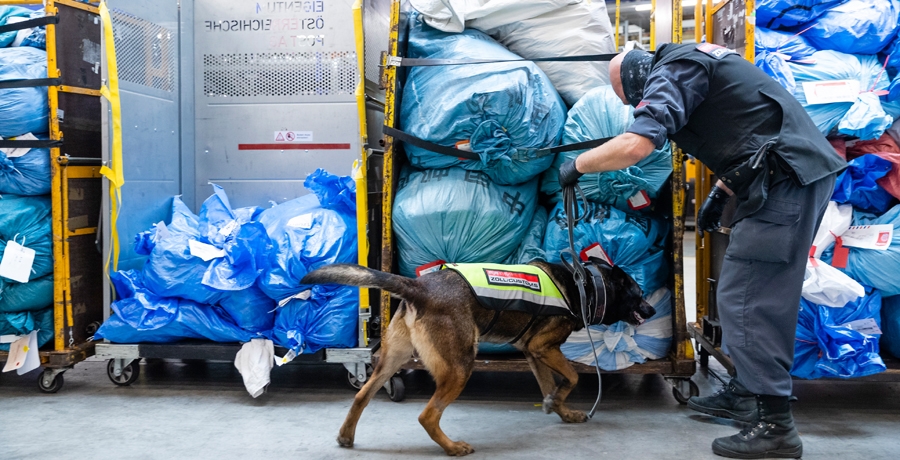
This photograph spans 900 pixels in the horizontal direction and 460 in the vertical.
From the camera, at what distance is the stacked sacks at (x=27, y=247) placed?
10.9 ft

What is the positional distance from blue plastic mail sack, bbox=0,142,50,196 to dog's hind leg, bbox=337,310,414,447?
1901 mm

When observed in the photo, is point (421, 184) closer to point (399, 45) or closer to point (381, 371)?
point (399, 45)

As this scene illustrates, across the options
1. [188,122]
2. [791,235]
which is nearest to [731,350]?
[791,235]

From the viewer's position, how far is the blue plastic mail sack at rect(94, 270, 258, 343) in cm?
330

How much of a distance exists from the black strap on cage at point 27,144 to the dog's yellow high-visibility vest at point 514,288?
1.98m

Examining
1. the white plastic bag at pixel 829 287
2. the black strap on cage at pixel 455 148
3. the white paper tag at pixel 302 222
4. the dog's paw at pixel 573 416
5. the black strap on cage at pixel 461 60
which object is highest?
the black strap on cage at pixel 461 60

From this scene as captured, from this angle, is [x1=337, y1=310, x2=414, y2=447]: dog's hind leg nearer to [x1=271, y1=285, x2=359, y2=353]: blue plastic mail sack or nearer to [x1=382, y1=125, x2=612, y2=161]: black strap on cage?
[x1=271, y1=285, x2=359, y2=353]: blue plastic mail sack

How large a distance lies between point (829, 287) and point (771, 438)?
0.65 m

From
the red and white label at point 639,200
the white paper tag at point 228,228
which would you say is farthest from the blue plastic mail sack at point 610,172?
the white paper tag at point 228,228

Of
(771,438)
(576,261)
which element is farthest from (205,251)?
(771,438)

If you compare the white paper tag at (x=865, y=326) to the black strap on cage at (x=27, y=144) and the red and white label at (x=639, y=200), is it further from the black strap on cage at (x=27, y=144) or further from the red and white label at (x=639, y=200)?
the black strap on cage at (x=27, y=144)

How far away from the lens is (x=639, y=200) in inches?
121

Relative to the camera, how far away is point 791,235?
2.44 m

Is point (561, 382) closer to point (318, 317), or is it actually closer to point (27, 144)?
point (318, 317)
